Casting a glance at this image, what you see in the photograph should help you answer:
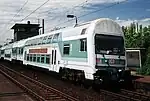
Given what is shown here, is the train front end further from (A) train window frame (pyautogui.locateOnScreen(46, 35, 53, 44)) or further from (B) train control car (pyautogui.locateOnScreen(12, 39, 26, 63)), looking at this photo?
(B) train control car (pyautogui.locateOnScreen(12, 39, 26, 63))

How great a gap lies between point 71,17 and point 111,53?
46.4ft

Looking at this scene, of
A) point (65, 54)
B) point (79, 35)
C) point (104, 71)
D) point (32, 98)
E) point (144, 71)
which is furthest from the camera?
point (144, 71)

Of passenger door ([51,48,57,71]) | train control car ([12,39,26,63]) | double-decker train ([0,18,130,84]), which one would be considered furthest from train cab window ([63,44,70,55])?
train control car ([12,39,26,63])

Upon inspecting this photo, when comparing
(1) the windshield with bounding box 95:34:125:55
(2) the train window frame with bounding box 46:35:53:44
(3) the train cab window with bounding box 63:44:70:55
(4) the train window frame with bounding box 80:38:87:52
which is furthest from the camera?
(2) the train window frame with bounding box 46:35:53:44

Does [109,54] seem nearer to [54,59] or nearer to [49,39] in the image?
[54,59]

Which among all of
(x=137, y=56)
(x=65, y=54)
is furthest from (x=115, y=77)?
(x=137, y=56)

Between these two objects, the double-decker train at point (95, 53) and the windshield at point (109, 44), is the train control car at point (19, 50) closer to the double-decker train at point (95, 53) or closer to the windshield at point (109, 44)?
the double-decker train at point (95, 53)

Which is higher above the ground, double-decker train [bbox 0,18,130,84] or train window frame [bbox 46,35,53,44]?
train window frame [bbox 46,35,53,44]

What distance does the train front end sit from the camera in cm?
1353

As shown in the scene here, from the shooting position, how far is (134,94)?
12547 mm

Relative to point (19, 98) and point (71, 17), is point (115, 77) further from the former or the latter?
point (71, 17)

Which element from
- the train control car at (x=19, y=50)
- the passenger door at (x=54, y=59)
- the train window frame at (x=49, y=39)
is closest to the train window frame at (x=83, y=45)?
the passenger door at (x=54, y=59)

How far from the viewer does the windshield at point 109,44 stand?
13.8 m

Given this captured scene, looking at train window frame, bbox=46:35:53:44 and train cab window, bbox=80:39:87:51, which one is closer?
train cab window, bbox=80:39:87:51
